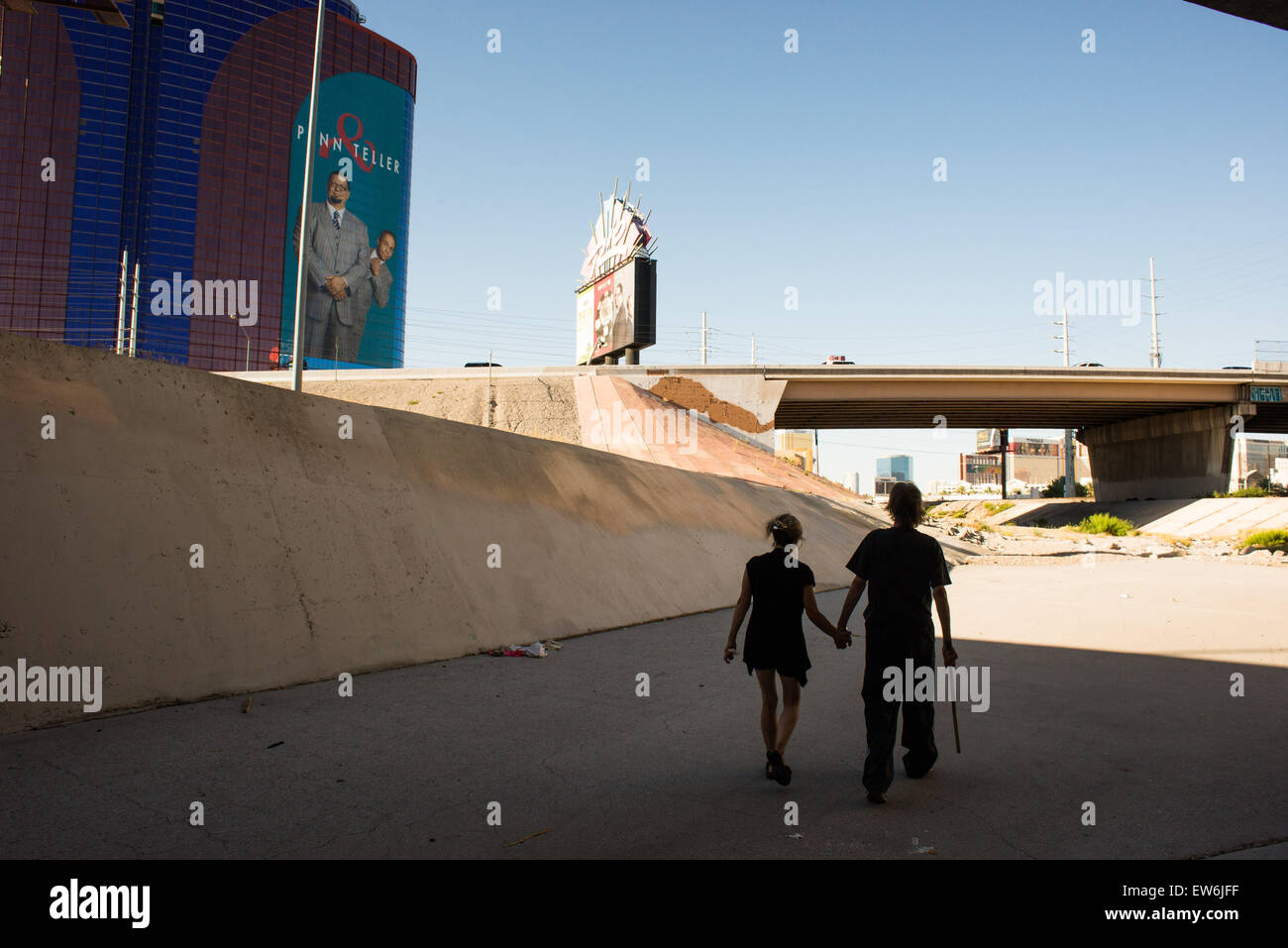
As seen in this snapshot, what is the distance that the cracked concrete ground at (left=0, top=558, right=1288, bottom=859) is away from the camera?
3850mm

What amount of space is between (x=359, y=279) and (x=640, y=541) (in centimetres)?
11324

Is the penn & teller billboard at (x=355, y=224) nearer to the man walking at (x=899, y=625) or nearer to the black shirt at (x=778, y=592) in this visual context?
the black shirt at (x=778, y=592)

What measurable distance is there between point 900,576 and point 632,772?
212cm

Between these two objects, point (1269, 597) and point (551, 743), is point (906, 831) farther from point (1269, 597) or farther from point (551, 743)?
point (1269, 597)

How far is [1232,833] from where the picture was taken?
3986 mm

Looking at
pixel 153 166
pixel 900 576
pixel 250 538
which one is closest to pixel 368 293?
pixel 153 166

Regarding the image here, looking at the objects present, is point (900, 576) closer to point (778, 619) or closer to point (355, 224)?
point (778, 619)

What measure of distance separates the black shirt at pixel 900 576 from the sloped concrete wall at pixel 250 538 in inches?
199

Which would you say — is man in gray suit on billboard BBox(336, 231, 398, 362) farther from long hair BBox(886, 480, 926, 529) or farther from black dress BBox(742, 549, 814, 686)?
long hair BBox(886, 480, 926, 529)

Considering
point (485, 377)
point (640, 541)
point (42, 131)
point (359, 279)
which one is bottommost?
point (640, 541)

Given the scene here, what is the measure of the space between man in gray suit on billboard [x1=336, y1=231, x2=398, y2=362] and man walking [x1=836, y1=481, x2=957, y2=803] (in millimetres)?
117819

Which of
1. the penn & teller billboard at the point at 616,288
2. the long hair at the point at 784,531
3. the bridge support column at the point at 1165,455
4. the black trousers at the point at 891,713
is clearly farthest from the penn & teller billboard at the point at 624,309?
the black trousers at the point at 891,713
